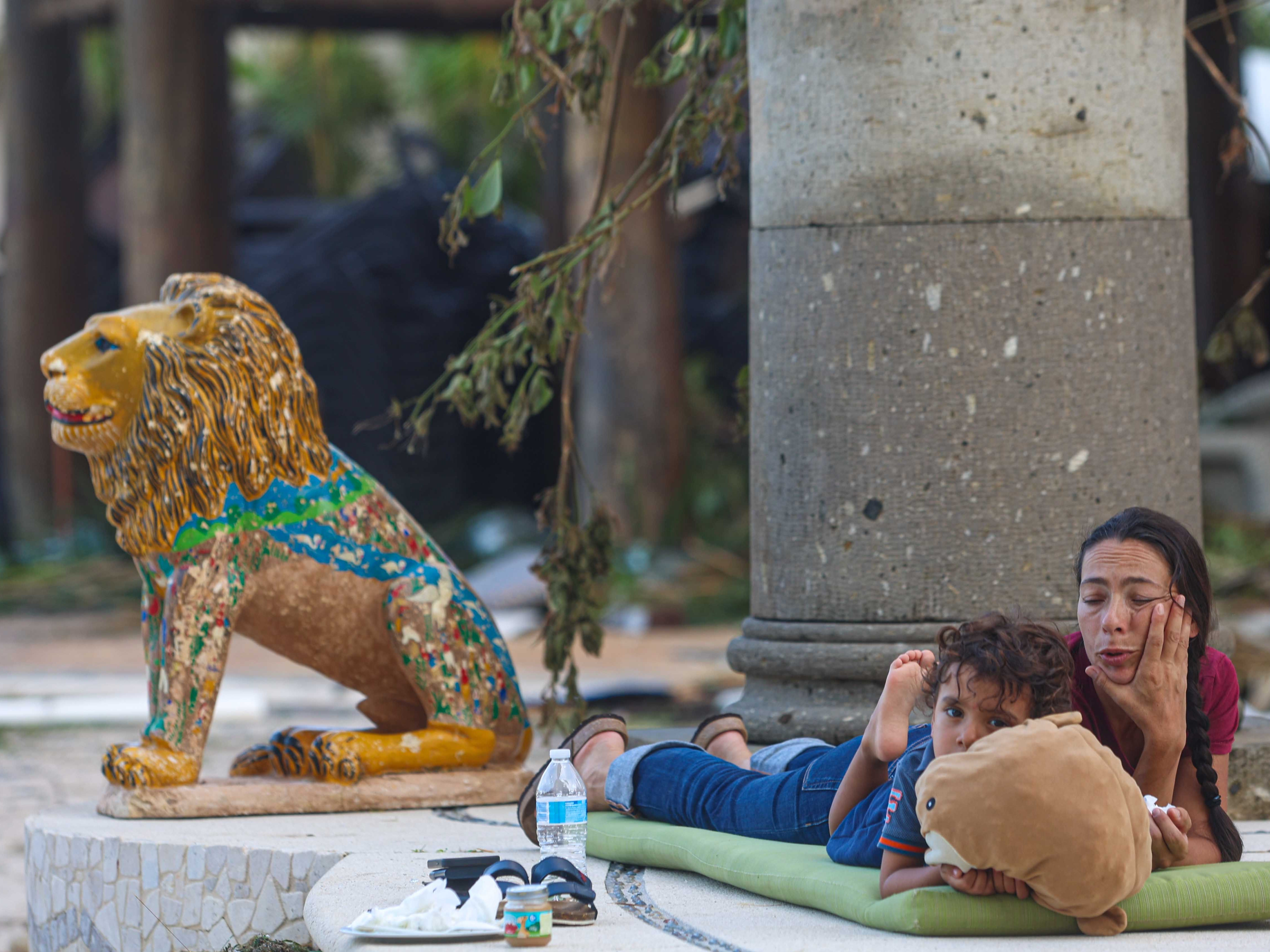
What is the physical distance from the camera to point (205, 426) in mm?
4133

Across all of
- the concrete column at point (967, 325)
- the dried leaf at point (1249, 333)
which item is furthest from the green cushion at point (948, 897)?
the dried leaf at point (1249, 333)

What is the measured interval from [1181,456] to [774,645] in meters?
1.14

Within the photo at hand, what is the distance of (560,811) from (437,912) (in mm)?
624

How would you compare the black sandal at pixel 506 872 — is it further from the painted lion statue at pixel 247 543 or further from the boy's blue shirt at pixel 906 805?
the painted lion statue at pixel 247 543

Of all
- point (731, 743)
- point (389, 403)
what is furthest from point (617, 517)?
point (389, 403)

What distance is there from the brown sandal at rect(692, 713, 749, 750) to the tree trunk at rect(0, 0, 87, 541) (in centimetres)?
1192

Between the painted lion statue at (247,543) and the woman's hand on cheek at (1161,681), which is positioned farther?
the painted lion statue at (247,543)

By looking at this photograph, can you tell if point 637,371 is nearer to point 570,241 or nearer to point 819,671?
point 570,241

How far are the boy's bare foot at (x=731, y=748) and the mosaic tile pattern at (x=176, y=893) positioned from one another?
0.96 m

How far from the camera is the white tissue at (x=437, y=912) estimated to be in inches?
110

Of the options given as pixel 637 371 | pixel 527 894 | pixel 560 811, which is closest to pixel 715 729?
pixel 560 811

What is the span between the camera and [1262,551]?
1178 cm

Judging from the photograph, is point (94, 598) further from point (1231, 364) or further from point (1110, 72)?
point (1110, 72)

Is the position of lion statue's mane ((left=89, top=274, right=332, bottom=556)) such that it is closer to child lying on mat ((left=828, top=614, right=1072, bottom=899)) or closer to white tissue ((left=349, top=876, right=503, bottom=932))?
white tissue ((left=349, top=876, right=503, bottom=932))
